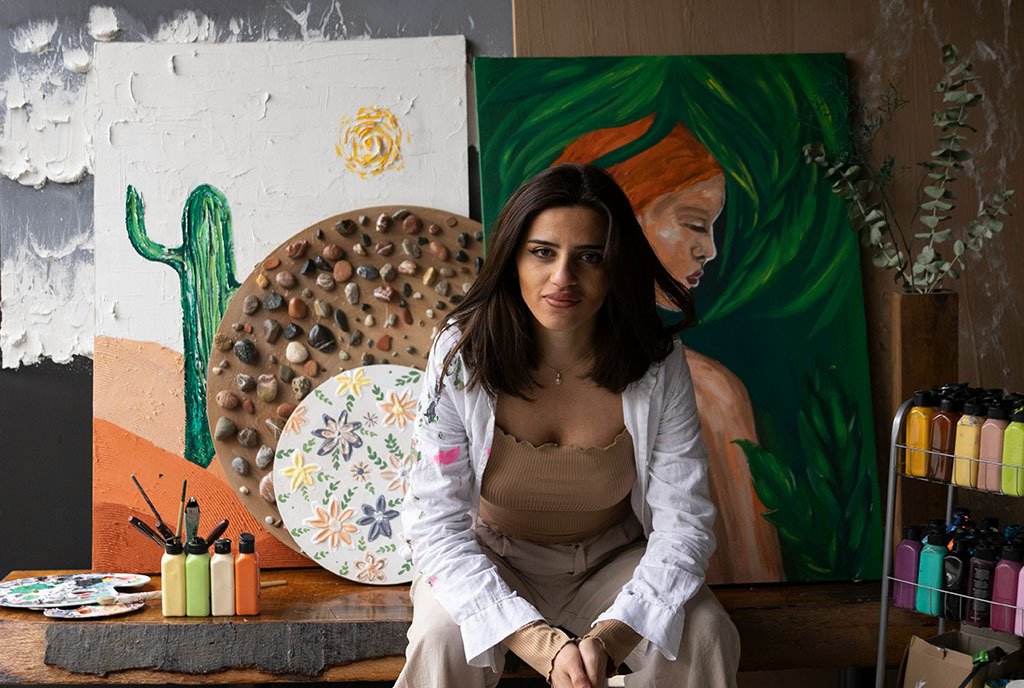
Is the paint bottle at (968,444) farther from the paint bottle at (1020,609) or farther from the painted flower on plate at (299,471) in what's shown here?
the painted flower on plate at (299,471)

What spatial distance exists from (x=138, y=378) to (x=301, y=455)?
48 centimetres

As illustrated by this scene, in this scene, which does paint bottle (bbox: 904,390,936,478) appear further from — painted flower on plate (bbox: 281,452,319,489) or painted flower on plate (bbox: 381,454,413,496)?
painted flower on plate (bbox: 281,452,319,489)

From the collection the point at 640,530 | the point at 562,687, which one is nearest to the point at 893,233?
the point at 640,530

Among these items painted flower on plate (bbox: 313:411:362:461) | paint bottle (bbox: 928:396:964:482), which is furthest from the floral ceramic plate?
paint bottle (bbox: 928:396:964:482)

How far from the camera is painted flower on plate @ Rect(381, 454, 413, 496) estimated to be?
246 cm

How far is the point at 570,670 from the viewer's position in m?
1.67

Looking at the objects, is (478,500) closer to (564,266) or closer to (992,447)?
(564,266)

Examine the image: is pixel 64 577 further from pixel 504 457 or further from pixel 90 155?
pixel 504 457

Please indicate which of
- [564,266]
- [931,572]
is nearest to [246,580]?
[564,266]

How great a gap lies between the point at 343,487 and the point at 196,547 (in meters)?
0.38

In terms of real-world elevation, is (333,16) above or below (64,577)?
above

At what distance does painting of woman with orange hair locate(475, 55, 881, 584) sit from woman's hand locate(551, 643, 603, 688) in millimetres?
871

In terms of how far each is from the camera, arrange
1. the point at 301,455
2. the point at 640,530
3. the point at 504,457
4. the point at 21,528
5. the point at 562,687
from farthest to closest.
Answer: the point at 21,528 < the point at 301,455 < the point at 640,530 < the point at 504,457 < the point at 562,687

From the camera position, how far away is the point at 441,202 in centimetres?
259
